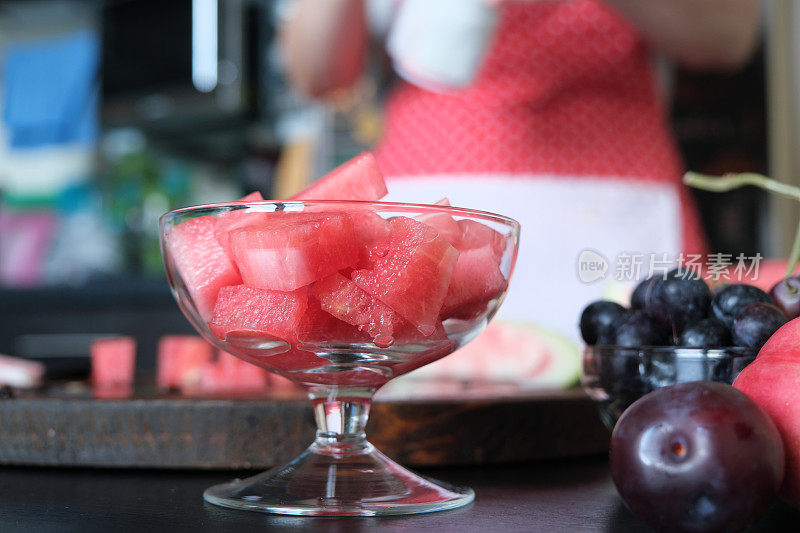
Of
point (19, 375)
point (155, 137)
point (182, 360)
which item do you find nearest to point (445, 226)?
point (182, 360)

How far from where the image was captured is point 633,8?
1.49m

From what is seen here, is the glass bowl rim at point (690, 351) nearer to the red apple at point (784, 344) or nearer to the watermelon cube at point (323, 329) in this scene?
the red apple at point (784, 344)

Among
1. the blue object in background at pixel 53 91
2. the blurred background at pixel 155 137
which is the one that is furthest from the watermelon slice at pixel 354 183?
the blue object in background at pixel 53 91

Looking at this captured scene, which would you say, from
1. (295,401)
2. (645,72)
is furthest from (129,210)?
(295,401)

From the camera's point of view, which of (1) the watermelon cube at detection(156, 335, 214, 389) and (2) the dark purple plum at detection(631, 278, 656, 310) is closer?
(2) the dark purple plum at detection(631, 278, 656, 310)

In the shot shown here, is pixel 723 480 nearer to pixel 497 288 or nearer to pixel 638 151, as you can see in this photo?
pixel 497 288

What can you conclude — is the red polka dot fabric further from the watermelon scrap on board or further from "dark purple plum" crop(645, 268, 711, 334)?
"dark purple plum" crop(645, 268, 711, 334)

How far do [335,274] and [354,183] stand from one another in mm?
113

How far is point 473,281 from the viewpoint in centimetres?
56

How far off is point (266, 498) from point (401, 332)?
0.14 m

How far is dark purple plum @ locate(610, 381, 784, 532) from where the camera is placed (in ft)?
1.30

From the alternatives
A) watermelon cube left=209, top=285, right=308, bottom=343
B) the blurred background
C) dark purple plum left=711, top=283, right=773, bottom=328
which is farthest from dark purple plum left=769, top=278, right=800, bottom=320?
the blurred background

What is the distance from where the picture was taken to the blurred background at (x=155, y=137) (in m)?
2.69

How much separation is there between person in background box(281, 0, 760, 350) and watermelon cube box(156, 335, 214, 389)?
0.61 meters
